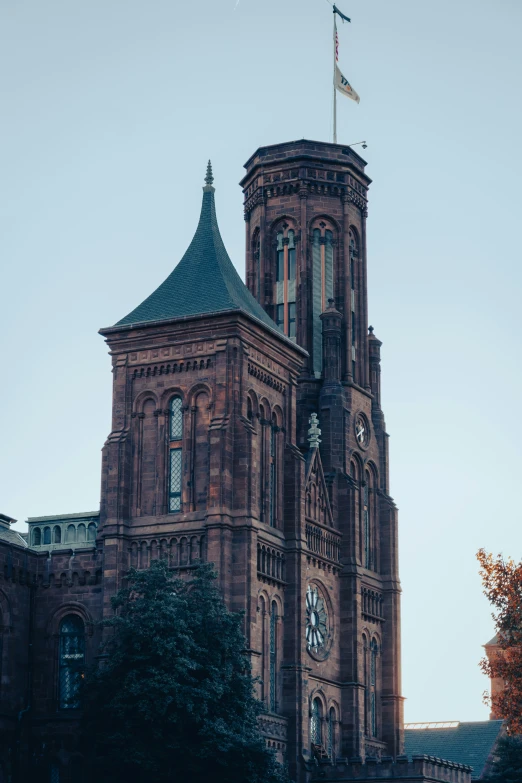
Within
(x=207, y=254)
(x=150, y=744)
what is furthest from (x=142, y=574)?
(x=207, y=254)

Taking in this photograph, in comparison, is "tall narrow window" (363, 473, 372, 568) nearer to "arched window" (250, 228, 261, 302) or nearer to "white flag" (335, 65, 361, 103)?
"arched window" (250, 228, 261, 302)

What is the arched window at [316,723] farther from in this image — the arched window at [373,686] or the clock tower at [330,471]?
the arched window at [373,686]

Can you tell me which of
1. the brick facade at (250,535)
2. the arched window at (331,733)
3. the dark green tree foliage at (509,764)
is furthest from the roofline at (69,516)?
the dark green tree foliage at (509,764)

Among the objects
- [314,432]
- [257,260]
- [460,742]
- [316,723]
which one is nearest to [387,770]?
[316,723]

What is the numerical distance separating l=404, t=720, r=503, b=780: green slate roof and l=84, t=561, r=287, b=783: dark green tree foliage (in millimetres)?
43213

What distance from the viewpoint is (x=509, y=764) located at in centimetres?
9112

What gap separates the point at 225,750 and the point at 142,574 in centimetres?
866

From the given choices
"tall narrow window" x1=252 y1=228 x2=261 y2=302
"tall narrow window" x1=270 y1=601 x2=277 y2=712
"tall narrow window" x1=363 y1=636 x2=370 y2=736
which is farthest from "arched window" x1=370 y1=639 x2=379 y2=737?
"tall narrow window" x1=252 y1=228 x2=261 y2=302

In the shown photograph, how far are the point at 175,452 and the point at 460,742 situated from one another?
44.9m

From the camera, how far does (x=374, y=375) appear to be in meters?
92.2

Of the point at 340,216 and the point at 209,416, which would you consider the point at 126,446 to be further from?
the point at 340,216

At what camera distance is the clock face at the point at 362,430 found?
88.4 metres

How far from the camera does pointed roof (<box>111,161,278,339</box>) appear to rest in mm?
76688

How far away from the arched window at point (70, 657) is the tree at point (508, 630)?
19.0m
